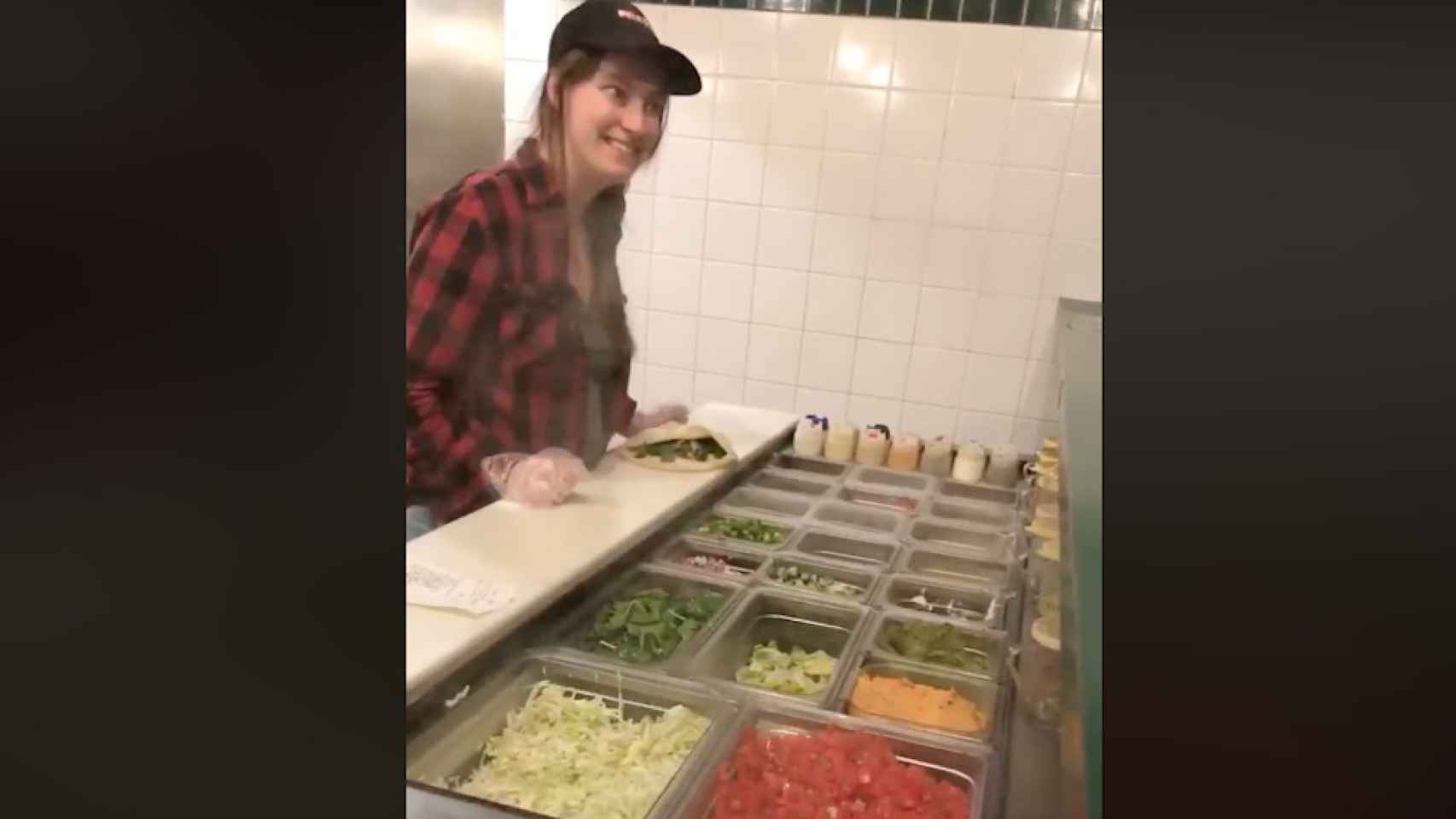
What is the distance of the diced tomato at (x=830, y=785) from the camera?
556 mm

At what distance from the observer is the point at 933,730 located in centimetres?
61

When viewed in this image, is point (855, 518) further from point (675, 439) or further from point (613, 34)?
point (613, 34)

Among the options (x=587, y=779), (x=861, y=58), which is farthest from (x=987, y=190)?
(x=587, y=779)

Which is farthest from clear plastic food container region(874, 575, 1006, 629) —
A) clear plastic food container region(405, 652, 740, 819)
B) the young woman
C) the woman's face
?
the woman's face

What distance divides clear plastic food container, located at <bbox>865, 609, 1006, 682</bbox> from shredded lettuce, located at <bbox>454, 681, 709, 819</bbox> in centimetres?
18

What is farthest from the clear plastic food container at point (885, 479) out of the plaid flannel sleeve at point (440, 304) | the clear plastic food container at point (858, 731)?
the plaid flannel sleeve at point (440, 304)

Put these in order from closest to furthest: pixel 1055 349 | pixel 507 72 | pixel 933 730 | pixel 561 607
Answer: pixel 507 72 < pixel 933 730 < pixel 561 607 < pixel 1055 349

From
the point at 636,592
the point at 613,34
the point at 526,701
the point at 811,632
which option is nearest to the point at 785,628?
the point at 811,632

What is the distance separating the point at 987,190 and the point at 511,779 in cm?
60

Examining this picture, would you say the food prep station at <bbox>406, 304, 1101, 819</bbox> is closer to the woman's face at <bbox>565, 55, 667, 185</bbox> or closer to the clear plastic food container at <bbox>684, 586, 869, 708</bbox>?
the clear plastic food container at <bbox>684, 586, 869, 708</bbox>

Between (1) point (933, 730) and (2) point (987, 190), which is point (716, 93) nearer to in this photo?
(2) point (987, 190)

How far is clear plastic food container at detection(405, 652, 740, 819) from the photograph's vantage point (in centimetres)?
54

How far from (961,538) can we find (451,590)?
50 centimetres

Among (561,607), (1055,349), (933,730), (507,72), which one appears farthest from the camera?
(1055,349)
